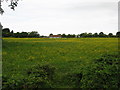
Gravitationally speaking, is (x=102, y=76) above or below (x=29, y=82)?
above

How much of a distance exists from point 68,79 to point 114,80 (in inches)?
102

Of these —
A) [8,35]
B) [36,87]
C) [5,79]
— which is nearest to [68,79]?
[36,87]

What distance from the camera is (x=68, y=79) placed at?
954 centimetres

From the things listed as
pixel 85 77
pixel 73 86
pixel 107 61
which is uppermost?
pixel 107 61

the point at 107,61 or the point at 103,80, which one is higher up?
the point at 107,61

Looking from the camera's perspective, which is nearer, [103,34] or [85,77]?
[85,77]

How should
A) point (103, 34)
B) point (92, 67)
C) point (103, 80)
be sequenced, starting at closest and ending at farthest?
point (103, 80)
point (92, 67)
point (103, 34)

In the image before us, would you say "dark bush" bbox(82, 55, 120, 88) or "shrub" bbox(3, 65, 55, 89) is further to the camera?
"dark bush" bbox(82, 55, 120, 88)

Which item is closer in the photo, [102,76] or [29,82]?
[29,82]

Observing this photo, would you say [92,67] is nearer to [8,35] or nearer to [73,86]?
[73,86]

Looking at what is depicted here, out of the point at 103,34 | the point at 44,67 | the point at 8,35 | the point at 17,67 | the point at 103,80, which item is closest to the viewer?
the point at 103,80

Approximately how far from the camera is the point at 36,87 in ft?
25.2

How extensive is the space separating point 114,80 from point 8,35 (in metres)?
106

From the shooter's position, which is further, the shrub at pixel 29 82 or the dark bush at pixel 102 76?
the dark bush at pixel 102 76
